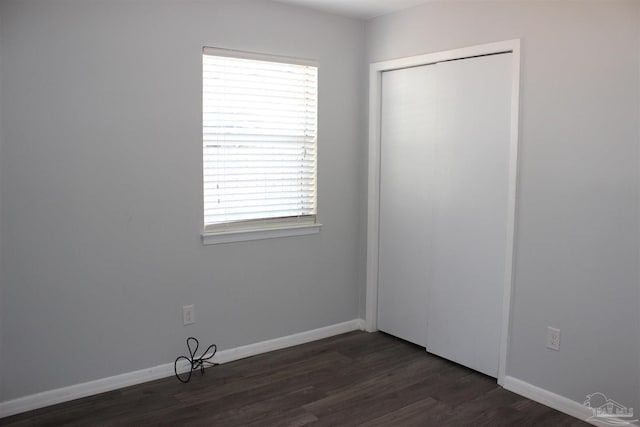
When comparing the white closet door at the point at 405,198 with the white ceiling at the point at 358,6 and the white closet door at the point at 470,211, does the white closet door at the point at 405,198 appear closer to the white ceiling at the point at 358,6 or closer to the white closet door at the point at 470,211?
the white closet door at the point at 470,211

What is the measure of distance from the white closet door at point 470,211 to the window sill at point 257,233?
2.94ft

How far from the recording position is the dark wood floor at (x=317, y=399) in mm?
2797

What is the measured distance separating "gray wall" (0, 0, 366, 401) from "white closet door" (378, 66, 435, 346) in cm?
66

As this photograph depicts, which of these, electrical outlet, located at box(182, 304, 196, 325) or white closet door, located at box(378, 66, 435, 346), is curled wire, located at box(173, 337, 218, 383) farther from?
white closet door, located at box(378, 66, 435, 346)

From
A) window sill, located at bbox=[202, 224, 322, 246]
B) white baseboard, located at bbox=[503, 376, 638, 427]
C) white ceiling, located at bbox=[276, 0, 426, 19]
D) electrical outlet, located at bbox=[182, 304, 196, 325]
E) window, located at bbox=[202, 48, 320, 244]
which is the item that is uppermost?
white ceiling, located at bbox=[276, 0, 426, 19]

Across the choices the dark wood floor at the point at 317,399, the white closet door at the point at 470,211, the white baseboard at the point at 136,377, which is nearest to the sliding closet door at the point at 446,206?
the white closet door at the point at 470,211

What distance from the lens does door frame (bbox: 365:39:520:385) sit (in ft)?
10.1

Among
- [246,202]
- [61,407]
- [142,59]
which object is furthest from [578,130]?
[61,407]

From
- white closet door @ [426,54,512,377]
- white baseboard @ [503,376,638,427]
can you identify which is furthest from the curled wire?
white baseboard @ [503,376,638,427]

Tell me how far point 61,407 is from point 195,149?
1612mm

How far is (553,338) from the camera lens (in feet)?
9.71

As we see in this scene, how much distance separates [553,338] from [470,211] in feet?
2.91

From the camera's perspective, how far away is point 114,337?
3113mm

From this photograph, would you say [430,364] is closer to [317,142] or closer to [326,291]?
[326,291]
